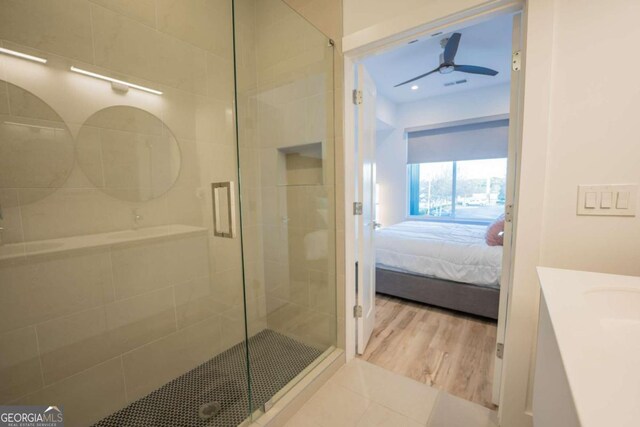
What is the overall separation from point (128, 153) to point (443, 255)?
2.61 m

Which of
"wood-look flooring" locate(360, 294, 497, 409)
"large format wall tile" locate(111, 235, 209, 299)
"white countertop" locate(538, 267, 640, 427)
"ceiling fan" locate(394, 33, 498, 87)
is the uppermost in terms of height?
"ceiling fan" locate(394, 33, 498, 87)

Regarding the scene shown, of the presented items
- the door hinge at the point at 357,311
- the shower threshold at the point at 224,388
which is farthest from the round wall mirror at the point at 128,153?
the door hinge at the point at 357,311

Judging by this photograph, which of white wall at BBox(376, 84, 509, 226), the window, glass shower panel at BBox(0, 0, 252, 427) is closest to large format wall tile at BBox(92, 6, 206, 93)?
glass shower panel at BBox(0, 0, 252, 427)

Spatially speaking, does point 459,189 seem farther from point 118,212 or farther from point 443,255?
point 118,212

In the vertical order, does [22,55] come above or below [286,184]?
above

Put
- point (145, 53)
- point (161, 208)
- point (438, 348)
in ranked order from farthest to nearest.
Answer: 1. point (438, 348)
2. point (161, 208)
3. point (145, 53)

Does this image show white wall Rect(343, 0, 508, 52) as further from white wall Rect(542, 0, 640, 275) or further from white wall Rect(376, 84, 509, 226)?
white wall Rect(376, 84, 509, 226)

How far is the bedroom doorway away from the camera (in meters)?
1.78

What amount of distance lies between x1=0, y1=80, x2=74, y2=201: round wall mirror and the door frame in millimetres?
1471

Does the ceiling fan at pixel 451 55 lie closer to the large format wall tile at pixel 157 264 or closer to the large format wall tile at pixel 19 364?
the large format wall tile at pixel 157 264

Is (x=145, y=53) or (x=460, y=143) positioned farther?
(x=460, y=143)

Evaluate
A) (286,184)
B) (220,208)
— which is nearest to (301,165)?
(286,184)

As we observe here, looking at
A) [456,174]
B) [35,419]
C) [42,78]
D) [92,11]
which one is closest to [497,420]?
[35,419]

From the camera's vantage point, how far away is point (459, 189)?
4.83m
